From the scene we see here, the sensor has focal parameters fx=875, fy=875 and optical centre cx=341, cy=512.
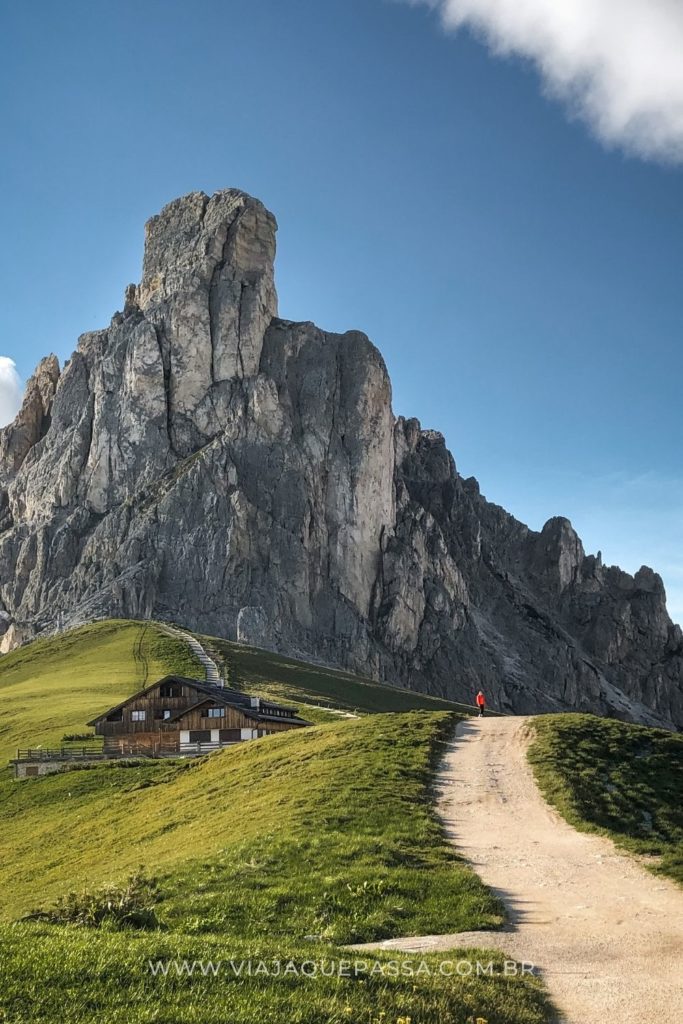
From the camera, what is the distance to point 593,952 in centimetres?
1692

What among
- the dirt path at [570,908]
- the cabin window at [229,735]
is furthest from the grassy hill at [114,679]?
the dirt path at [570,908]

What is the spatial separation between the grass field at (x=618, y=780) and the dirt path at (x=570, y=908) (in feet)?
2.96

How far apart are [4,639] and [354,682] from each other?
3315 inches

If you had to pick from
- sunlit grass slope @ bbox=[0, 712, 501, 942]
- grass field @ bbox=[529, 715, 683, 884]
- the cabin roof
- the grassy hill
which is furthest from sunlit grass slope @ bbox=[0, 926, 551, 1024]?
the grassy hill

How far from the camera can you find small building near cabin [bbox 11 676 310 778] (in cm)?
5953

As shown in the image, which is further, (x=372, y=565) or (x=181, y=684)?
(x=372, y=565)

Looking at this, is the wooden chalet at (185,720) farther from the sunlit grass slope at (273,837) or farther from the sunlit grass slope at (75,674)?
the sunlit grass slope at (273,837)

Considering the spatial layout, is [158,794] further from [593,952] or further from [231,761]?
[593,952]

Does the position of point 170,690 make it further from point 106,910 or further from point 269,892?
point 106,910

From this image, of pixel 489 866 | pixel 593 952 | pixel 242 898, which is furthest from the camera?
pixel 489 866

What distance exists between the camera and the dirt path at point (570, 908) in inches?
584

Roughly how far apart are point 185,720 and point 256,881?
44737 mm

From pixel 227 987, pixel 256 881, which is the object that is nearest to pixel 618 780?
pixel 256 881

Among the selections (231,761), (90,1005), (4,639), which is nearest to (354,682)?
(231,761)
